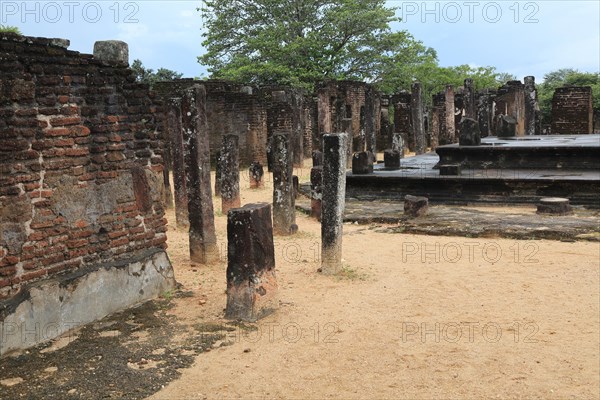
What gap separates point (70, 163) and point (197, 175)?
2.26 m

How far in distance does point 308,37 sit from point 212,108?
33.7 ft

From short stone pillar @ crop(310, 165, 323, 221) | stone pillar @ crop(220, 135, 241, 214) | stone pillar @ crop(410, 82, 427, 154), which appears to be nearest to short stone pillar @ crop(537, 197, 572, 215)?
short stone pillar @ crop(310, 165, 323, 221)

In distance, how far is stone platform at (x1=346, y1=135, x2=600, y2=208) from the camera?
36.5 feet

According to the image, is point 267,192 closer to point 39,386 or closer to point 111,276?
point 111,276

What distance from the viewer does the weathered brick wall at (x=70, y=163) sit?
4.97 meters

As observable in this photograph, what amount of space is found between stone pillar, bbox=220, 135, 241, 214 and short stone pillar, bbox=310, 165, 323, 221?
4.08 ft

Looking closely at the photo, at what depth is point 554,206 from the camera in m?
10.2

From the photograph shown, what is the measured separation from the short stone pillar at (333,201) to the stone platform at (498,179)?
4.88 metres

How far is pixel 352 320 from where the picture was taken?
572cm

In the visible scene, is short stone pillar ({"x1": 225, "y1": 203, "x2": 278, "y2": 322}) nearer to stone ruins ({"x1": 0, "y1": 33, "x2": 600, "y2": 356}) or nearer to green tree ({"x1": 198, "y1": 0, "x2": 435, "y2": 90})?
stone ruins ({"x1": 0, "y1": 33, "x2": 600, "y2": 356})

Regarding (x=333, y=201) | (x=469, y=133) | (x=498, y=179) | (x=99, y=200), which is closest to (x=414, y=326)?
(x=333, y=201)

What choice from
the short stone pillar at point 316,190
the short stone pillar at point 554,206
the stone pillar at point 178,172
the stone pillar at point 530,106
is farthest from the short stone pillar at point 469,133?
the stone pillar at point 530,106

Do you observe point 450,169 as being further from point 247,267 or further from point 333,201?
point 247,267

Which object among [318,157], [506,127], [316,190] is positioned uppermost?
[506,127]
